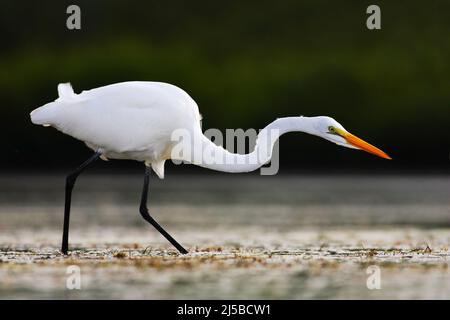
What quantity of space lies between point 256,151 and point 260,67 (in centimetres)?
2398

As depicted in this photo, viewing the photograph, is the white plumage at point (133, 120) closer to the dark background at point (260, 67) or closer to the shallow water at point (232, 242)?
the shallow water at point (232, 242)

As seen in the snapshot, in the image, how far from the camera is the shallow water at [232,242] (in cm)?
976

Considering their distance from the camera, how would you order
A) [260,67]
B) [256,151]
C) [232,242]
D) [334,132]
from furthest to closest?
[260,67], [232,242], [256,151], [334,132]

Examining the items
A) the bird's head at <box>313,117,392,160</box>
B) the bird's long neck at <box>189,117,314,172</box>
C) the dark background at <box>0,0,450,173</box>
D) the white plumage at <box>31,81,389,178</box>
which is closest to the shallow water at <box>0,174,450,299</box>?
the bird's long neck at <box>189,117,314,172</box>

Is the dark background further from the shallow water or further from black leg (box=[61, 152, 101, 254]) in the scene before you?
black leg (box=[61, 152, 101, 254])

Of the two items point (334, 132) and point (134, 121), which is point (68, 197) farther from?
point (334, 132)

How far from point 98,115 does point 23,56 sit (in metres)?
24.1

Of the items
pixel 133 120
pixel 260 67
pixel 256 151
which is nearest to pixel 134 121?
pixel 133 120

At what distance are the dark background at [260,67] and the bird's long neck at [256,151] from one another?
59.1ft

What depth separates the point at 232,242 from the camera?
44.5 ft

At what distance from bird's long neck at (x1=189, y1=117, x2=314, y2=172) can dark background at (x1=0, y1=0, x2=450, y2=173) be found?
59.1ft

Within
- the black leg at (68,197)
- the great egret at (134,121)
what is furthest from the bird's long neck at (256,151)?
the black leg at (68,197)

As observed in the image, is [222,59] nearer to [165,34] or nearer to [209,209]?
[165,34]
